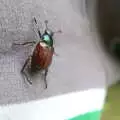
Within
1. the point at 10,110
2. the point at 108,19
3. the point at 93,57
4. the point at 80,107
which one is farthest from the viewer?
the point at 108,19

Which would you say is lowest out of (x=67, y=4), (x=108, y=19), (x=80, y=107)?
(x=80, y=107)

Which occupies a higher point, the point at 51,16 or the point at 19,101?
the point at 51,16

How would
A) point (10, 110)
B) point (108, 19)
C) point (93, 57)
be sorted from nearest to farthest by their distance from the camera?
point (10, 110) → point (93, 57) → point (108, 19)

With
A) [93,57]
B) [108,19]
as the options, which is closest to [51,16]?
[93,57]

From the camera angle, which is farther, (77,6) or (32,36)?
(77,6)

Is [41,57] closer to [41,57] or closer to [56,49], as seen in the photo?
[41,57]

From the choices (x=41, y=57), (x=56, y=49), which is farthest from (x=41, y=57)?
(x=56, y=49)

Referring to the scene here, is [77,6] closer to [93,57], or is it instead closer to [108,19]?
[93,57]
